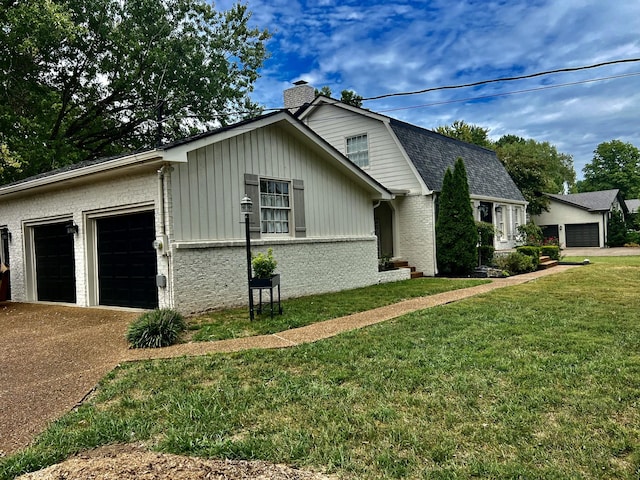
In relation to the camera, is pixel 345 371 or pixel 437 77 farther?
pixel 437 77

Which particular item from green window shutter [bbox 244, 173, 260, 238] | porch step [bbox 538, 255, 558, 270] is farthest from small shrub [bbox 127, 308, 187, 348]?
porch step [bbox 538, 255, 558, 270]

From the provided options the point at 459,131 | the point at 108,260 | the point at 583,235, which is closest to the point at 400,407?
the point at 108,260

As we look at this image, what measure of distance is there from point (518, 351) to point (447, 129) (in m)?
32.4

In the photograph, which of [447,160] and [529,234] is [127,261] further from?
[529,234]

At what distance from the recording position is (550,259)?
61.1ft

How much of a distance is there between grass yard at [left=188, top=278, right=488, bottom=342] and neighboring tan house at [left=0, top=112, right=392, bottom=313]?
0.63 m

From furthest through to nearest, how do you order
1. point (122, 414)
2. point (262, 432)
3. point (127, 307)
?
point (127, 307) < point (122, 414) < point (262, 432)

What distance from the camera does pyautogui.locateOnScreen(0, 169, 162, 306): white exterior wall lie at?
8.77m


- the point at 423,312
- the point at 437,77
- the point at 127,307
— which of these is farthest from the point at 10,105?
the point at 423,312

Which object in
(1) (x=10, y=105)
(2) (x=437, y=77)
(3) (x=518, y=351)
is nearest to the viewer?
(3) (x=518, y=351)

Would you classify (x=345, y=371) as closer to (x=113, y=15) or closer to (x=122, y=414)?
(x=122, y=414)

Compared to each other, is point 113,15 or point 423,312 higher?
point 113,15

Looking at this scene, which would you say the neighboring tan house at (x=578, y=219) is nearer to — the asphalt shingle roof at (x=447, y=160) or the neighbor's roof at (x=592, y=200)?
the neighbor's roof at (x=592, y=200)

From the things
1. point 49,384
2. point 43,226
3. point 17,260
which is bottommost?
point 49,384
